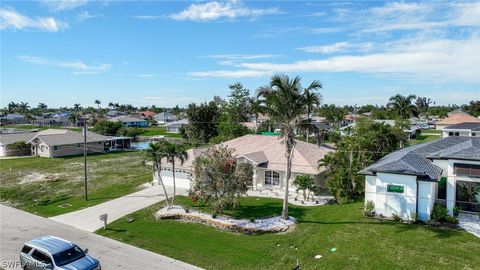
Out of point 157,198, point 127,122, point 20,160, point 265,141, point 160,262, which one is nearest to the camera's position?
point 160,262

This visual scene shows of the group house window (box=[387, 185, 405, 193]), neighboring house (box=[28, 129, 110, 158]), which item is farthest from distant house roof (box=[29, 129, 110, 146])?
house window (box=[387, 185, 405, 193])

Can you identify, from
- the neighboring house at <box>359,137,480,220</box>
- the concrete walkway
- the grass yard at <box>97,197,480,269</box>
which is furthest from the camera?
the concrete walkway

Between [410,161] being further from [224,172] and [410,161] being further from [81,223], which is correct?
[81,223]

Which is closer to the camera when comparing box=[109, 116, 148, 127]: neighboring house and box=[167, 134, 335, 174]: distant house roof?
box=[167, 134, 335, 174]: distant house roof

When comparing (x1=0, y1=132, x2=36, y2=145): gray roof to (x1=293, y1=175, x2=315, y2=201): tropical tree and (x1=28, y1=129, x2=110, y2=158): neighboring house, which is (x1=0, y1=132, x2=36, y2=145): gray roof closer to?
(x1=28, y1=129, x2=110, y2=158): neighboring house

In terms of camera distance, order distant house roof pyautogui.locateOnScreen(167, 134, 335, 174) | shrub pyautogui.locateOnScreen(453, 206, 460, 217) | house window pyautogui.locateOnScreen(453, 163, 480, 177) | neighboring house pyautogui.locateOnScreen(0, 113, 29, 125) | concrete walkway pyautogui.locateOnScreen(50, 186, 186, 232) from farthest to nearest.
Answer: neighboring house pyautogui.locateOnScreen(0, 113, 29, 125), distant house roof pyautogui.locateOnScreen(167, 134, 335, 174), concrete walkway pyautogui.locateOnScreen(50, 186, 186, 232), shrub pyautogui.locateOnScreen(453, 206, 460, 217), house window pyautogui.locateOnScreen(453, 163, 480, 177)

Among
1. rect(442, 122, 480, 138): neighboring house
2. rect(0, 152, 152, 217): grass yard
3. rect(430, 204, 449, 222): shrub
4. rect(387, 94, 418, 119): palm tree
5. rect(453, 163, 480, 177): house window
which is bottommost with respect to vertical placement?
rect(0, 152, 152, 217): grass yard

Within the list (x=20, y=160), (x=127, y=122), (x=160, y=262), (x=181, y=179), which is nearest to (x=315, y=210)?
(x=160, y=262)

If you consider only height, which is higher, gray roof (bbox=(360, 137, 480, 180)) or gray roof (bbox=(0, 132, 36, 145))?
gray roof (bbox=(360, 137, 480, 180))
